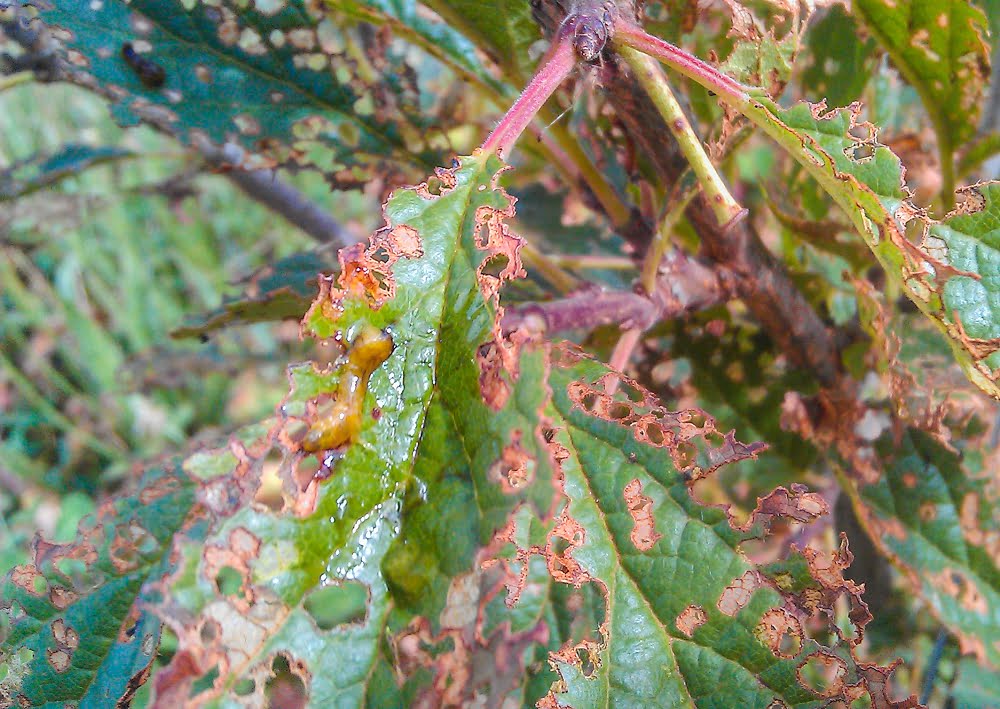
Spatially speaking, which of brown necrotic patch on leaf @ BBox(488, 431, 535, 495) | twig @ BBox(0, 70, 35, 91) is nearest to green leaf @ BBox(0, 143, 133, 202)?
twig @ BBox(0, 70, 35, 91)

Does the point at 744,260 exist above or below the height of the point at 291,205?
above

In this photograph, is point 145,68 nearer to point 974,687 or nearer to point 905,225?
point 905,225

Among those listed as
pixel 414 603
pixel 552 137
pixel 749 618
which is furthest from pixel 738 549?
pixel 552 137

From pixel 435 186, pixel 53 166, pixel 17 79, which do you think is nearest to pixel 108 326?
pixel 53 166

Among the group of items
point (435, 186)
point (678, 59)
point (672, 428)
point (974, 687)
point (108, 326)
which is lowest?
point (108, 326)

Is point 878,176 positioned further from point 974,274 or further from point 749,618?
Result: point 749,618

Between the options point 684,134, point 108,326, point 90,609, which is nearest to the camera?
point 684,134

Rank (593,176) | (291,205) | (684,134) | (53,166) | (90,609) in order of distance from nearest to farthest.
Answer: (684,134)
(90,609)
(593,176)
(53,166)
(291,205)
